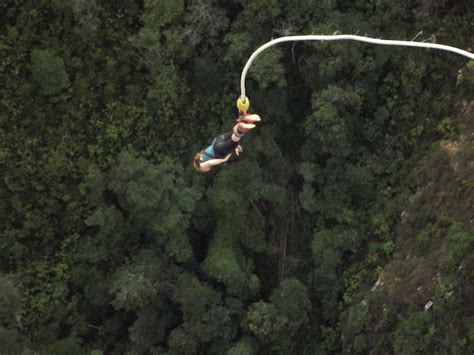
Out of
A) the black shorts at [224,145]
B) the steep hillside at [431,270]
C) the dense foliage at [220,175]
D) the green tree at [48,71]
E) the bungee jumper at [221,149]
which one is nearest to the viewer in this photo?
the bungee jumper at [221,149]

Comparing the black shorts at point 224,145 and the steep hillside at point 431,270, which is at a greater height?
the black shorts at point 224,145

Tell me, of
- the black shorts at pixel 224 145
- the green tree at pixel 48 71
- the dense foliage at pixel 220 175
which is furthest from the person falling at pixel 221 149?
the green tree at pixel 48 71

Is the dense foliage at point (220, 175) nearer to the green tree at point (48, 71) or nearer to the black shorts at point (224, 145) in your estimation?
the green tree at point (48, 71)

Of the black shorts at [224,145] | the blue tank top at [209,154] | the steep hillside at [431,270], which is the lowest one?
the steep hillside at [431,270]

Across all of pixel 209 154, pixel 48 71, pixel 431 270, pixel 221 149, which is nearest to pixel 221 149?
pixel 221 149

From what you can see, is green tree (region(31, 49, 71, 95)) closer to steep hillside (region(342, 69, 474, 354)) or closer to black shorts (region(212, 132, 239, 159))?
steep hillside (region(342, 69, 474, 354))

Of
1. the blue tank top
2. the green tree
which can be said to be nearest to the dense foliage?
the green tree

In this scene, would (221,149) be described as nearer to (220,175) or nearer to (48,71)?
(220,175)
